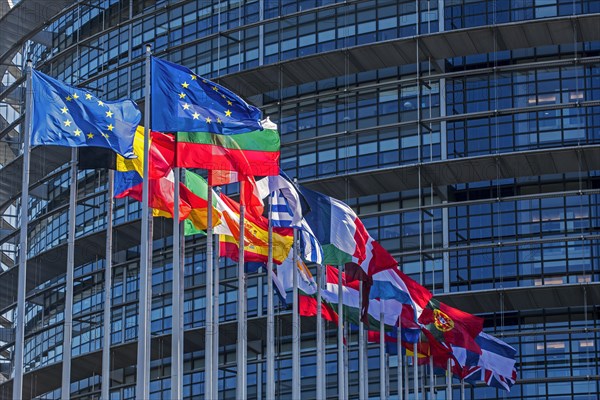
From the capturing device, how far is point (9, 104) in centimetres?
8138

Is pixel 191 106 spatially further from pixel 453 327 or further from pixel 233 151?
pixel 453 327

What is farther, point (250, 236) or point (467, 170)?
point (467, 170)

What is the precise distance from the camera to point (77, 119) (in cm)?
3111

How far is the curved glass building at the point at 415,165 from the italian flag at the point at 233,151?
89.8ft

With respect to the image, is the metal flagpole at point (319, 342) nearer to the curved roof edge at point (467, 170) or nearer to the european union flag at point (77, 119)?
the european union flag at point (77, 119)

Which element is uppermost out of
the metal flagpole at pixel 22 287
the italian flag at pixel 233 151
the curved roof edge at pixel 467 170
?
the curved roof edge at pixel 467 170

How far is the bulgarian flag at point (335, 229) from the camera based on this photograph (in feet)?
135

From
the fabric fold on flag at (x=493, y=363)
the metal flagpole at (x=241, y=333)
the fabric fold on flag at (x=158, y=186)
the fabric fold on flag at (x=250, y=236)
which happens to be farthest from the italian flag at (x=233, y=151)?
the fabric fold on flag at (x=493, y=363)

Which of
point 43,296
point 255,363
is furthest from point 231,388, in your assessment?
point 43,296

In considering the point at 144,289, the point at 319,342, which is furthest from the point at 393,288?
the point at 144,289

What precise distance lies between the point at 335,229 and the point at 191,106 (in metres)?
9.41

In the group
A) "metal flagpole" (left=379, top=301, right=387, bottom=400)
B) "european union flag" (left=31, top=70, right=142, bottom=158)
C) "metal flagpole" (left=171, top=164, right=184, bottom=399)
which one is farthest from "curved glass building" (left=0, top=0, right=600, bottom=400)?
"european union flag" (left=31, top=70, right=142, bottom=158)

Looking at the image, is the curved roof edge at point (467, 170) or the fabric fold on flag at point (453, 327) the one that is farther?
the curved roof edge at point (467, 170)

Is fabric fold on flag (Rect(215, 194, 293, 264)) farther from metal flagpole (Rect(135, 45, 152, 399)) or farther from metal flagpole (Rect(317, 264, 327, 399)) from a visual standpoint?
metal flagpole (Rect(135, 45, 152, 399))
